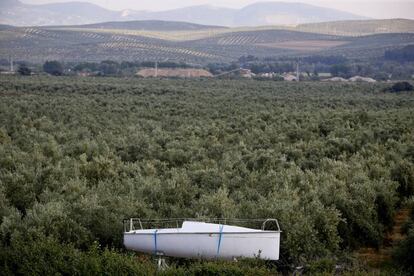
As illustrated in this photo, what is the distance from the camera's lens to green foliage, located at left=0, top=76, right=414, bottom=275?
36.6 feet

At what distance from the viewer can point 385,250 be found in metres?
13.3

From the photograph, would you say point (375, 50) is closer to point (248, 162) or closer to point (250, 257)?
point (248, 162)

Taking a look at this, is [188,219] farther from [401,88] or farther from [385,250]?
[401,88]

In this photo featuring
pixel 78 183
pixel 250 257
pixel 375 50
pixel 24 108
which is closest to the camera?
pixel 250 257

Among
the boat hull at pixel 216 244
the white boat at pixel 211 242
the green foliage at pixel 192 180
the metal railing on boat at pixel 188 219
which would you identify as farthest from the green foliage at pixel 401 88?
the boat hull at pixel 216 244

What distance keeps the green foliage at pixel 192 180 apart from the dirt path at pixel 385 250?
0.27 metres

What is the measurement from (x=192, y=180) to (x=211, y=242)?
23.8ft

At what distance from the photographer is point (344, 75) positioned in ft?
358

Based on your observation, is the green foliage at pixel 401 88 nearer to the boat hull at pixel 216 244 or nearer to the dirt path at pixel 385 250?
the dirt path at pixel 385 250

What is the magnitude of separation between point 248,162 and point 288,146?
3.87m

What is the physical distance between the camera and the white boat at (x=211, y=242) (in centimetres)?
1043

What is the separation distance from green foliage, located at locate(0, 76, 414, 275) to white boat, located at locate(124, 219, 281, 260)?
0.35 meters

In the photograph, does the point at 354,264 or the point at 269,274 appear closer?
the point at 269,274

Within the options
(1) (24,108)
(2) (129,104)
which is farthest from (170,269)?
(2) (129,104)
